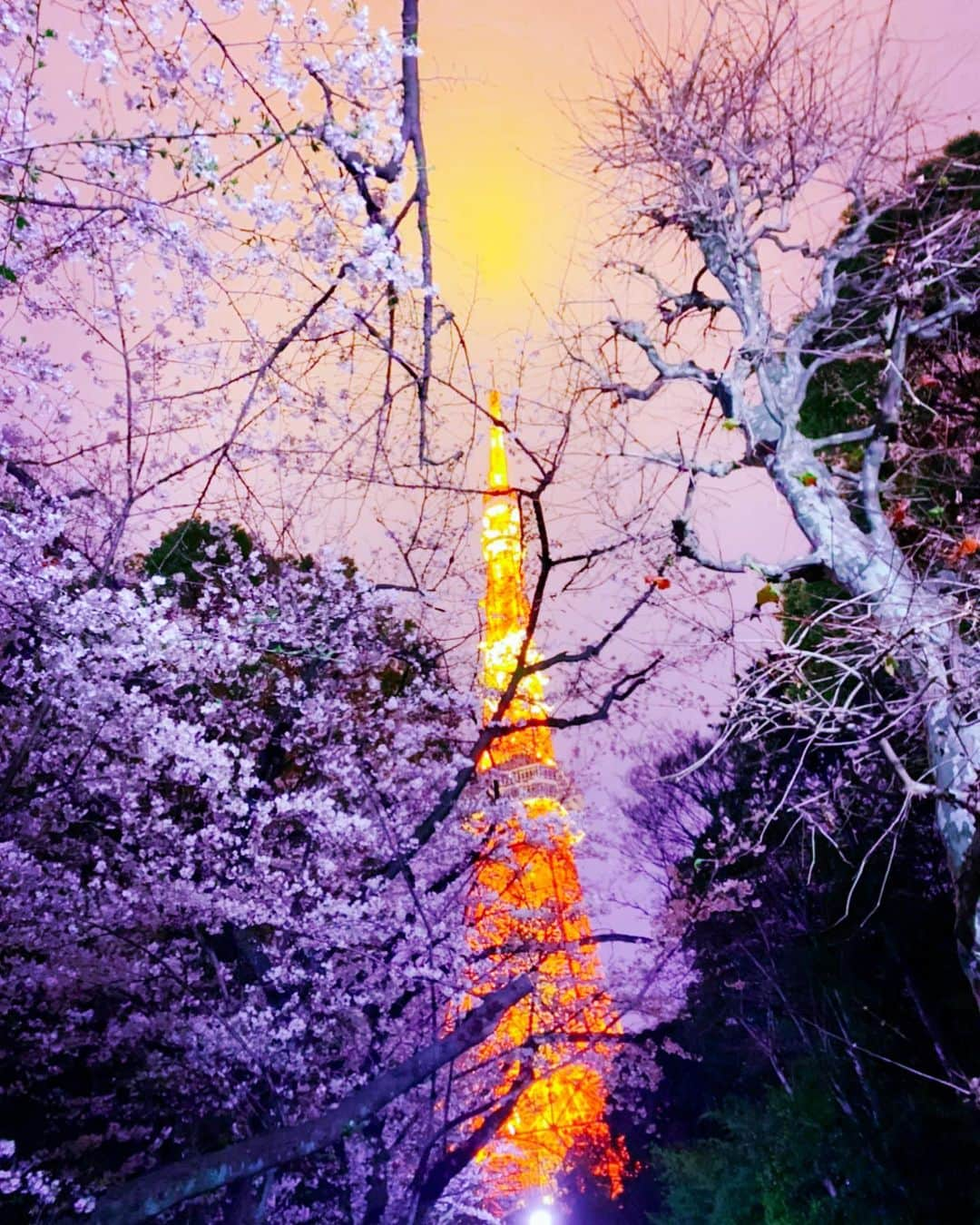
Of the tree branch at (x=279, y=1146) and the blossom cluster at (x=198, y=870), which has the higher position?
the blossom cluster at (x=198, y=870)

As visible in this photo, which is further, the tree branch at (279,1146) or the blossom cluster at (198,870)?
the blossom cluster at (198,870)

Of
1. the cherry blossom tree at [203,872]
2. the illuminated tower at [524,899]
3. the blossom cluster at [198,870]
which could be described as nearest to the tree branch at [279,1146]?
the blossom cluster at [198,870]

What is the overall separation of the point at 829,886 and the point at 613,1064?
8867 millimetres

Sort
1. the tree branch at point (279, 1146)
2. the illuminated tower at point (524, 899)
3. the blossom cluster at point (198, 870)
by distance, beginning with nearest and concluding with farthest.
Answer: the tree branch at point (279, 1146) < the blossom cluster at point (198, 870) < the illuminated tower at point (524, 899)

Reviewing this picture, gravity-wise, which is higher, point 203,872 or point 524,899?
point 524,899

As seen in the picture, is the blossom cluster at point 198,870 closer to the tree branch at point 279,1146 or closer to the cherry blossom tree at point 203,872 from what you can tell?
the cherry blossom tree at point 203,872

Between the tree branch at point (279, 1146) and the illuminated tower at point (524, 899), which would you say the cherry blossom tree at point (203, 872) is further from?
the tree branch at point (279, 1146)

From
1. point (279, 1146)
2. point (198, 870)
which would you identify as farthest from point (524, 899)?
point (279, 1146)

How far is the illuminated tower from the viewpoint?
24.9ft

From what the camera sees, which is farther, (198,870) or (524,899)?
(524,899)

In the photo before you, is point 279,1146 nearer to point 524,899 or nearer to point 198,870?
point 198,870

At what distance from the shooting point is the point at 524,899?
1188cm

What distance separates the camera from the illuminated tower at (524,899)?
7.60 m

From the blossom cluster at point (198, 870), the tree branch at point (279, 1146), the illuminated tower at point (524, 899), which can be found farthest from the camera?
the illuminated tower at point (524, 899)
